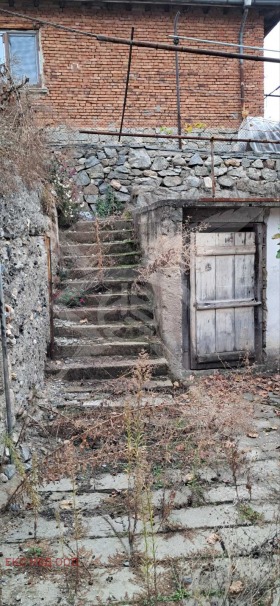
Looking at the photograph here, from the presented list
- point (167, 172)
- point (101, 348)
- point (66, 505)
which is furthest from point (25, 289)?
point (167, 172)

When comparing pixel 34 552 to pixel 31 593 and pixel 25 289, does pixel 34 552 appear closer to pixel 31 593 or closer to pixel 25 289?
pixel 31 593

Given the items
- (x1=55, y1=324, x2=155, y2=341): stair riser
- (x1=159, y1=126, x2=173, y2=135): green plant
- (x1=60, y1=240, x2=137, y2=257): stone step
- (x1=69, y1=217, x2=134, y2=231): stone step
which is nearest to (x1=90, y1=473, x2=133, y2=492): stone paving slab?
(x1=55, y1=324, x2=155, y2=341): stair riser

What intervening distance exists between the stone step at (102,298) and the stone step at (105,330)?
37 cm

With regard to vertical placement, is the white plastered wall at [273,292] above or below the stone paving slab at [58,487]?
above

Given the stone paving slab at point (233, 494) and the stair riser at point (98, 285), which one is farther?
the stair riser at point (98, 285)

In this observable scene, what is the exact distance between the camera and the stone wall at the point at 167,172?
29.4 ft

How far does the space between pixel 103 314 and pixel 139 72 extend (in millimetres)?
7278

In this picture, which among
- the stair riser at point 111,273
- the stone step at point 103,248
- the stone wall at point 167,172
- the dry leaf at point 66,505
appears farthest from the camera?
the stone wall at point 167,172

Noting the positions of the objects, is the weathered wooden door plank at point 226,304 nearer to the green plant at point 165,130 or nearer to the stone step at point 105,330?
the stone step at point 105,330

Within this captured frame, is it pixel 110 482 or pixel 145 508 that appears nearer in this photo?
pixel 145 508

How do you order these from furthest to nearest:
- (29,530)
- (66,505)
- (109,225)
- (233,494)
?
(109,225), (233,494), (66,505), (29,530)

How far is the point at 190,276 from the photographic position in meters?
5.86

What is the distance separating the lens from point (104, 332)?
5.84 m

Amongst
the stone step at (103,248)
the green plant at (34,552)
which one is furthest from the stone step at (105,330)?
the green plant at (34,552)
